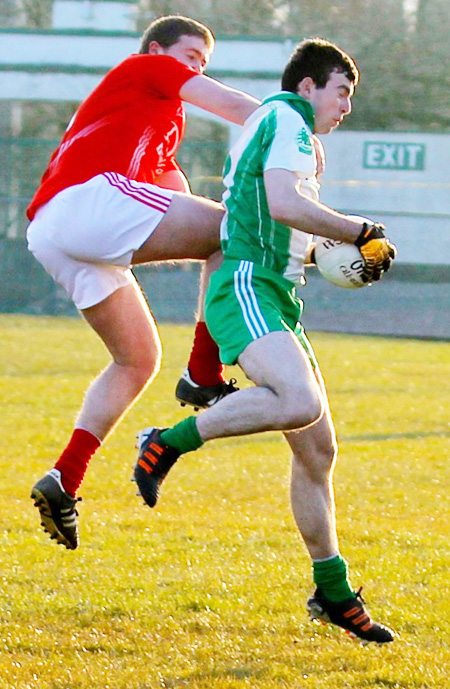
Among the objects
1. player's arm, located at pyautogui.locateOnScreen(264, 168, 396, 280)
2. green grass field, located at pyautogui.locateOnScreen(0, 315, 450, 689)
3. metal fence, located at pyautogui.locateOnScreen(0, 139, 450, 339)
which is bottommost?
metal fence, located at pyautogui.locateOnScreen(0, 139, 450, 339)

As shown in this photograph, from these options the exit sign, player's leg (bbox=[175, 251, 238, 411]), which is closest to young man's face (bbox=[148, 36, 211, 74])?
player's leg (bbox=[175, 251, 238, 411])

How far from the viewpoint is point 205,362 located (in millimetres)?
5145

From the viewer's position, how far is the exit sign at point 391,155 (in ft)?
83.9

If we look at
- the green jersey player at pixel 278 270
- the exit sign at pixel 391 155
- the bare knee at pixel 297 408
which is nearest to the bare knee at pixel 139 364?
the green jersey player at pixel 278 270

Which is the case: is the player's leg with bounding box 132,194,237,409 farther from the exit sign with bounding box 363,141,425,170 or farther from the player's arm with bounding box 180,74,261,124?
the exit sign with bounding box 363,141,425,170

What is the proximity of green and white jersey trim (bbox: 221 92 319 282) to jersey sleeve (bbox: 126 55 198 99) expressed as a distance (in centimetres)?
30

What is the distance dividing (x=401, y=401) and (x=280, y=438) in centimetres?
256

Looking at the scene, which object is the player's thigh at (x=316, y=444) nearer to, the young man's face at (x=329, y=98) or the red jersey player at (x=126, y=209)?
the red jersey player at (x=126, y=209)

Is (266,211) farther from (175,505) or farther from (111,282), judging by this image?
(175,505)

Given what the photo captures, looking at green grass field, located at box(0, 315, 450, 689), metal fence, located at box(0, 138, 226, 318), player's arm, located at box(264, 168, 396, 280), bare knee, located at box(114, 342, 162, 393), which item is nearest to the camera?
player's arm, located at box(264, 168, 396, 280)

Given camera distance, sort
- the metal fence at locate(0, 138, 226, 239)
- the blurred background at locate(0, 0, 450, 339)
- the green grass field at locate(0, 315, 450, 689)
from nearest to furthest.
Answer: the green grass field at locate(0, 315, 450, 689)
the blurred background at locate(0, 0, 450, 339)
the metal fence at locate(0, 138, 226, 239)

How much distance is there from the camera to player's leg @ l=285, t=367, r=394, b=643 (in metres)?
4.88

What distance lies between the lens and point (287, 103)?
4.64 meters

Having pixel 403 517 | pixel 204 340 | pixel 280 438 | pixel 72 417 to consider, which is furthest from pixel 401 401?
pixel 204 340
